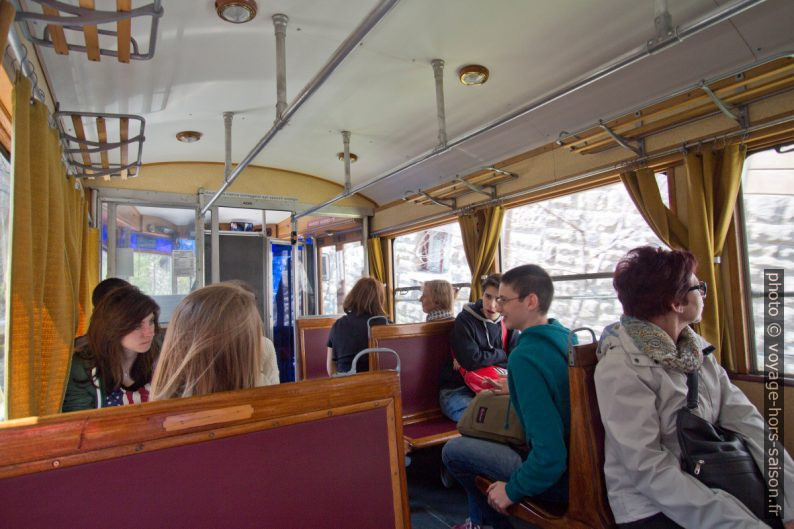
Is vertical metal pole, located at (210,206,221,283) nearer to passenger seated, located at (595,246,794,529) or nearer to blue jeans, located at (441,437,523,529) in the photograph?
blue jeans, located at (441,437,523,529)

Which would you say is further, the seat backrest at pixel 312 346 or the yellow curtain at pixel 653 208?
the seat backrest at pixel 312 346

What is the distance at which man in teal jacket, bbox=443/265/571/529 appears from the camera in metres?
1.56

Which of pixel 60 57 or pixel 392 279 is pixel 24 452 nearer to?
pixel 60 57

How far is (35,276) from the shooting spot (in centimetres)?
161

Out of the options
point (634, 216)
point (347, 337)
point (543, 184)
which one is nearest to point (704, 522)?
point (347, 337)

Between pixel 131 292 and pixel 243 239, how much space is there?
152 inches

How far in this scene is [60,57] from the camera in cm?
253

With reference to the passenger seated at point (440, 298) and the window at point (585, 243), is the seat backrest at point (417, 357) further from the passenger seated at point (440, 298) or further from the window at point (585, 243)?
the window at point (585, 243)

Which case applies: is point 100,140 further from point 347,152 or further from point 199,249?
point 199,249

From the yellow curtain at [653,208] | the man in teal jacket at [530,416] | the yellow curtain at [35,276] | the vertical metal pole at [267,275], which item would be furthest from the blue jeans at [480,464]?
the vertical metal pole at [267,275]

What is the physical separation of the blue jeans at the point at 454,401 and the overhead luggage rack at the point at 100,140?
2426mm

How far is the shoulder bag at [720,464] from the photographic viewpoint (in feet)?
4.11

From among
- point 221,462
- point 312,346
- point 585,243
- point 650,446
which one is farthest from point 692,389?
point 312,346

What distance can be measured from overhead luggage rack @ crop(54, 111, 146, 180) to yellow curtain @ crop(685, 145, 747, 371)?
341cm
